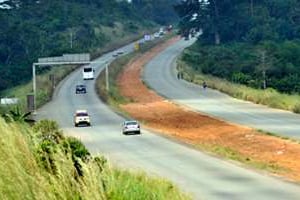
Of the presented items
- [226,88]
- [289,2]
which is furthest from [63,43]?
[226,88]

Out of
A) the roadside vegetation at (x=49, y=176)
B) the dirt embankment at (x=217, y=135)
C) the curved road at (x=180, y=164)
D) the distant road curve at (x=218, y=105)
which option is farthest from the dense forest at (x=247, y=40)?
the roadside vegetation at (x=49, y=176)

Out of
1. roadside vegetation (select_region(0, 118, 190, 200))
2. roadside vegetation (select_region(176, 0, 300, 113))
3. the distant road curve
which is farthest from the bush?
roadside vegetation (select_region(0, 118, 190, 200))

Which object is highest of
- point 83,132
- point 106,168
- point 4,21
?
point 4,21

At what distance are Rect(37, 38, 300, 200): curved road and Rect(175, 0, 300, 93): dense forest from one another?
3701cm

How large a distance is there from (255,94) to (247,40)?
61284 mm

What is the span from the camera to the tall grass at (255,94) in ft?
235

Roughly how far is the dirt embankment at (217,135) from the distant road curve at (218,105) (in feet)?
5.51

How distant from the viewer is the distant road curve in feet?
185

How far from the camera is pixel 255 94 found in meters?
81.9

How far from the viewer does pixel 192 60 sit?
139375 millimetres

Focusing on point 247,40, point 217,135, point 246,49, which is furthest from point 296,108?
point 247,40

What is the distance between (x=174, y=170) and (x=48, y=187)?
21.4 meters

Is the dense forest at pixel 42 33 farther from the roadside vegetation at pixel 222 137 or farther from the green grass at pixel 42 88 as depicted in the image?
the roadside vegetation at pixel 222 137

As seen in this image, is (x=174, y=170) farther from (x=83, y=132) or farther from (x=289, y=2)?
(x=289, y=2)
